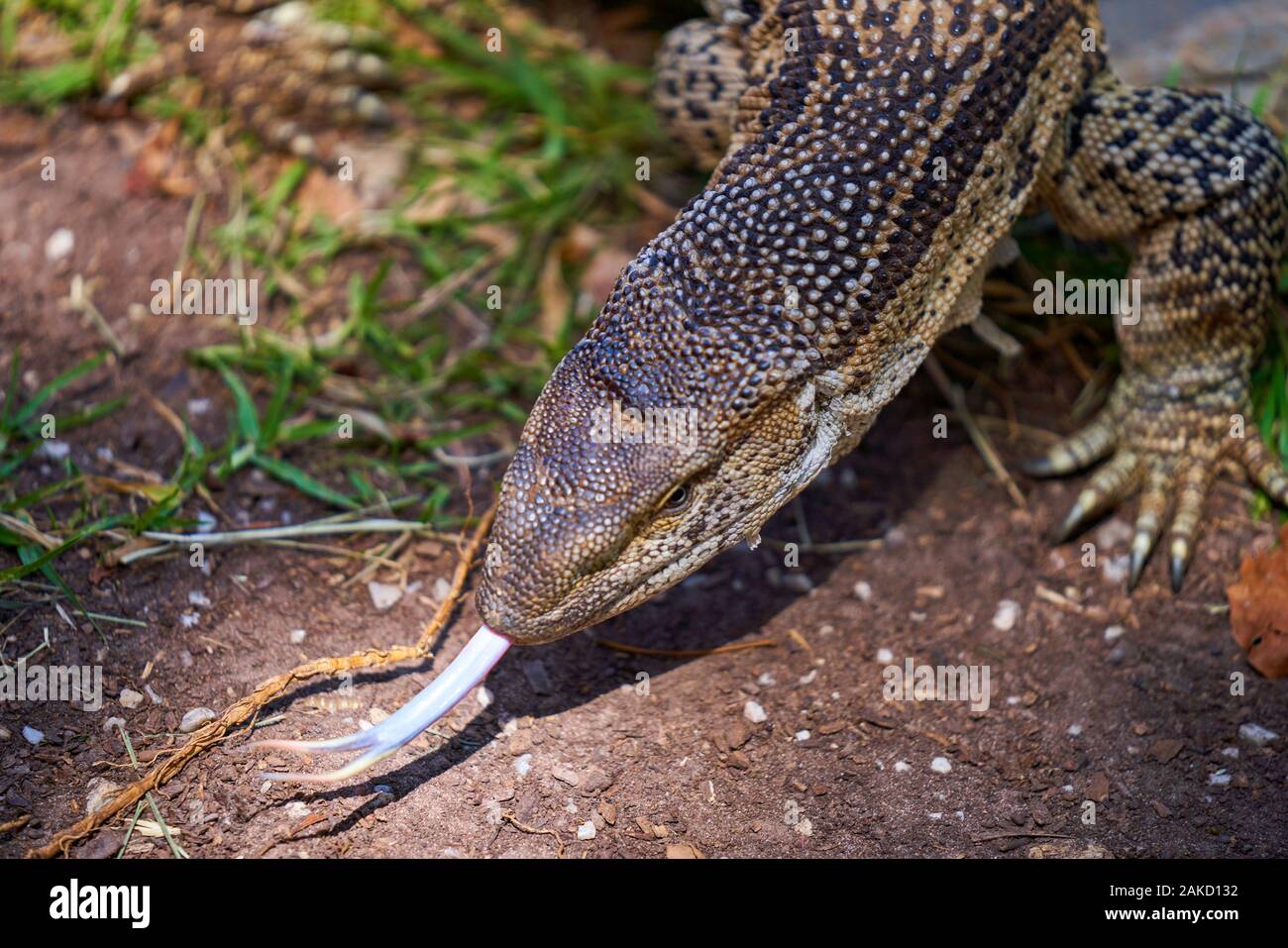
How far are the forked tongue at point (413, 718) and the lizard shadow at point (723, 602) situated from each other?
31 centimetres

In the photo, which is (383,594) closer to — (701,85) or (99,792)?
(99,792)

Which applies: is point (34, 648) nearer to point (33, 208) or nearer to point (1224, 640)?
point (33, 208)

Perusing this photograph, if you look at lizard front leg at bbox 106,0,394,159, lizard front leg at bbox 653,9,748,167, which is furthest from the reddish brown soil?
lizard front leg at bbox 106,0,394,159

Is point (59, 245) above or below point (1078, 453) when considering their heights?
above

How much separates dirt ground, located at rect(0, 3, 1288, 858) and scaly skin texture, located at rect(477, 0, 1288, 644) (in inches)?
20.8

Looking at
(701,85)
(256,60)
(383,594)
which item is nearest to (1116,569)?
(701,85)

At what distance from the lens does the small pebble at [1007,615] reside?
14.2 feet

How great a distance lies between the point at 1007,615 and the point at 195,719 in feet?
9.26

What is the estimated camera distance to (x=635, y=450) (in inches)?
128

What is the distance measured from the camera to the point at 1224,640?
420 cm

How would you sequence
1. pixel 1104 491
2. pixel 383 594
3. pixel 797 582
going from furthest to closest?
1. pixel 1104 491
2. pixel 797 582
3. pixel 383 594

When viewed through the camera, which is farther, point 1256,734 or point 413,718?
point 1256,734

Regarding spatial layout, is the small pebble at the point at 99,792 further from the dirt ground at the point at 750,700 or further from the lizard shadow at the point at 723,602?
the lizard shadow at the point at 723,602
